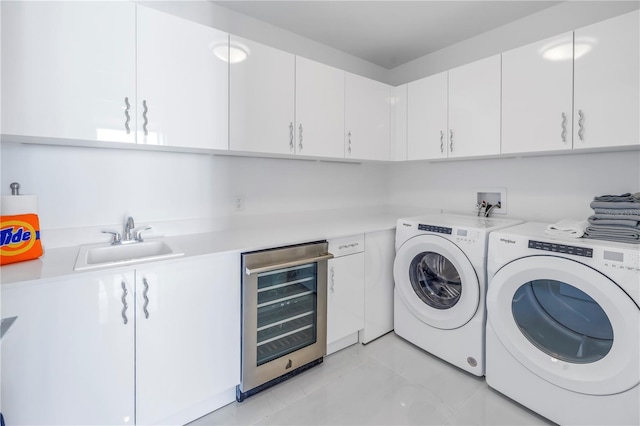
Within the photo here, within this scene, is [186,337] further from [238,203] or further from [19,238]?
[238,203]

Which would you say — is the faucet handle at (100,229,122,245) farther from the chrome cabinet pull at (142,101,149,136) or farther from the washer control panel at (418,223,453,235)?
the washer control panel at (418,223,453,235)

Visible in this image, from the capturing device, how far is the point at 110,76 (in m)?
1.39

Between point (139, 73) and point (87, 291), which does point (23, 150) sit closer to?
point (139, 73)

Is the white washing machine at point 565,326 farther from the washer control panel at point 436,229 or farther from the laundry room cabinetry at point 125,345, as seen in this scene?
the laundry room cabinetry at point 125,345

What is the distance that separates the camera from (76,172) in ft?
5.24

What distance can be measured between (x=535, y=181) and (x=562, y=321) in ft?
3.50

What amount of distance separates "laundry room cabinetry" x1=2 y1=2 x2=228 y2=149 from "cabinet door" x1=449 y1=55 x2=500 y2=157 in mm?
1636

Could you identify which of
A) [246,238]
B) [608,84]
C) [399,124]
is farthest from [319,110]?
[608,84]

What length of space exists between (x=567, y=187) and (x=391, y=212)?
1.50m

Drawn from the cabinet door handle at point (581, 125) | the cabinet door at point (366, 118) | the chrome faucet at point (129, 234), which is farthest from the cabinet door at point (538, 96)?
the chrome faucet at point (129, 234)

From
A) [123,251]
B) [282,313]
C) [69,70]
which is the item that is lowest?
[282,313]

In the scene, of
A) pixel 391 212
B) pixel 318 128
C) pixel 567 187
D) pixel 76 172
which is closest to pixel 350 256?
pixel 318 128

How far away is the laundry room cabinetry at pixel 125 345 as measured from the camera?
1104 millimetres

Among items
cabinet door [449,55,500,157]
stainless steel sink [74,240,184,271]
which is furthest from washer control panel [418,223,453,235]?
stainless steel sink [74,240,184,271]
